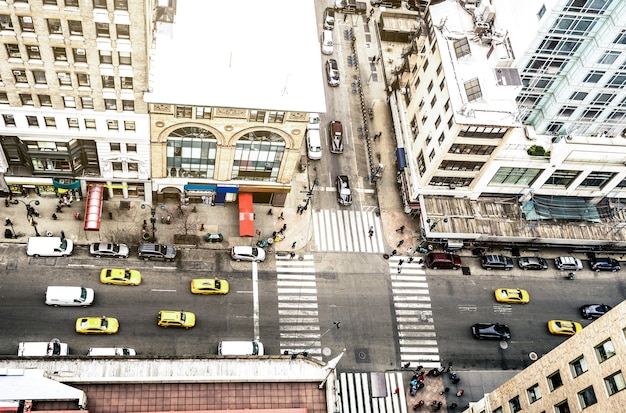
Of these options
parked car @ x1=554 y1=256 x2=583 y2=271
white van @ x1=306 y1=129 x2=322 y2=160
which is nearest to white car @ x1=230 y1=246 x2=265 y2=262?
white van @ x1=306 y1=129 x2=322 y2=160

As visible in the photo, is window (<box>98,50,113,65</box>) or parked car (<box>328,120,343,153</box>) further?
parked car (<box>328,120,343,153</box>)

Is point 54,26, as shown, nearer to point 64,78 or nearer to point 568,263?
point 64,78

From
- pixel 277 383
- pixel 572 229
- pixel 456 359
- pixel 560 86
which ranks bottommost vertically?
pixel 277 383

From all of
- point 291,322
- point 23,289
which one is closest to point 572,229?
point 291,322

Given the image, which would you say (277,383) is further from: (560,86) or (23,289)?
(560,86)

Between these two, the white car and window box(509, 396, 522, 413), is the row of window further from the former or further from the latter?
the white car

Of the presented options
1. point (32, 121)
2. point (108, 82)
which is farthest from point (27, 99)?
point (108, 82)
